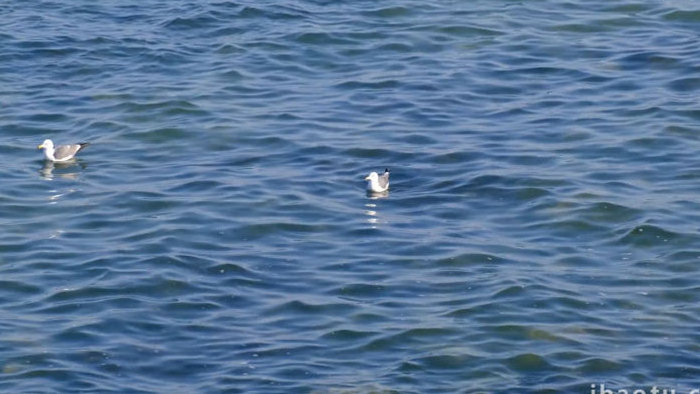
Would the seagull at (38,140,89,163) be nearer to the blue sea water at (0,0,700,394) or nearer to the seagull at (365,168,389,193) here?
the blue sea water at (0,0,700,394)

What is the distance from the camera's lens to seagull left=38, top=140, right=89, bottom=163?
1891 centimetres

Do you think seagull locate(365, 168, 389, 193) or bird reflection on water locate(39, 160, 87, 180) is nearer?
seagull locate(365, 168, 389, 193)

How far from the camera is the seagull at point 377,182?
1752 cm

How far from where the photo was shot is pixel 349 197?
1791cm

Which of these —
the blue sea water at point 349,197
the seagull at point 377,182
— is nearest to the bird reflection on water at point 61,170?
the blue sea water at point 349,197

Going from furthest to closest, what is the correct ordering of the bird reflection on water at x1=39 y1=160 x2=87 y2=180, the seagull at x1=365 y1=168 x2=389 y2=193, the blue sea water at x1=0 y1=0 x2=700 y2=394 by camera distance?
the bird reflection on water at x1=39 y1=160 x2=87 y2=180 < the seagull at x1=365 y1=168 x2=389 y2=193 < the blue sea water at x1=0 y1=0 x2=700 y2=394

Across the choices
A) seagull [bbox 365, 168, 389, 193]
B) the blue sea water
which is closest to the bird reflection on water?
the blue sea water

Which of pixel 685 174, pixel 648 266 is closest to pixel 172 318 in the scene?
pixel 648 266

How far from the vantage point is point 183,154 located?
64.0 feet

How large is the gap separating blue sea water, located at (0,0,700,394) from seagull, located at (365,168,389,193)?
13 cm

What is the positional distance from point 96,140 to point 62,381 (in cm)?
753

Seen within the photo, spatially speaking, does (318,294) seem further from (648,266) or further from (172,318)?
(648,266)

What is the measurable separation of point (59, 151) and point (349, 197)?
4.02 metres

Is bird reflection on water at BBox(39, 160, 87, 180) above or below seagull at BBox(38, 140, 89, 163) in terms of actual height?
below
